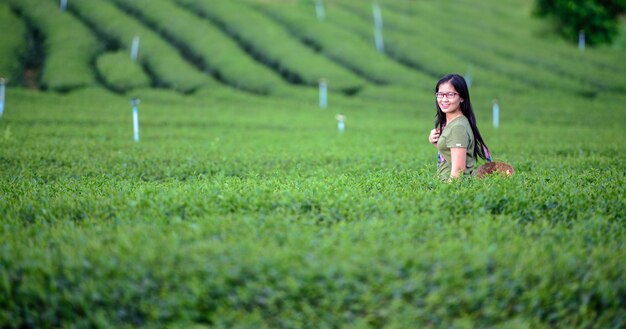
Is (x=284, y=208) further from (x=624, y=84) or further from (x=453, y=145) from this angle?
(x=624, y=84)

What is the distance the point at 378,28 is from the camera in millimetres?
48562

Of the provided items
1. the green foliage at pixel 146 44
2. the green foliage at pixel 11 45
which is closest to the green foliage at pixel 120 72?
the green foliage at pixel 146 44

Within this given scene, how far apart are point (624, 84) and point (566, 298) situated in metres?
38.0

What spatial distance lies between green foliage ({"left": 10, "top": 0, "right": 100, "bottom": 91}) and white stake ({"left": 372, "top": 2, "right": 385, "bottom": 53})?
2140 cm

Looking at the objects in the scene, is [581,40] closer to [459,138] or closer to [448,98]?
[448,98]

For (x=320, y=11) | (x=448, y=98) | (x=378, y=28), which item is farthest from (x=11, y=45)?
(x=448, y=98)

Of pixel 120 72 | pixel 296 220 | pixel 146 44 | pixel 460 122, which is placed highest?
pixel 146 44

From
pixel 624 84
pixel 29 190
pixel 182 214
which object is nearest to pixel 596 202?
pixel 182 214

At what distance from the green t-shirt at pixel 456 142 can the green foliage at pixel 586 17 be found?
50684 millimetres

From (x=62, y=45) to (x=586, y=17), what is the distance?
44995 millimetres

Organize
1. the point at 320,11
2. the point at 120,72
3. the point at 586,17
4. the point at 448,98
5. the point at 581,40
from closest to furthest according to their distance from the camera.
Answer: the point at 448,98 → the point at 120,72 → the point at 581,40 → the point at 320,11 → the point at 586,17

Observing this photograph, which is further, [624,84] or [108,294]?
[624,84]

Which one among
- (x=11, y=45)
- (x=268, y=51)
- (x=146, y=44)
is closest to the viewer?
(x=11, y=45)

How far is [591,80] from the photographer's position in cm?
3862
